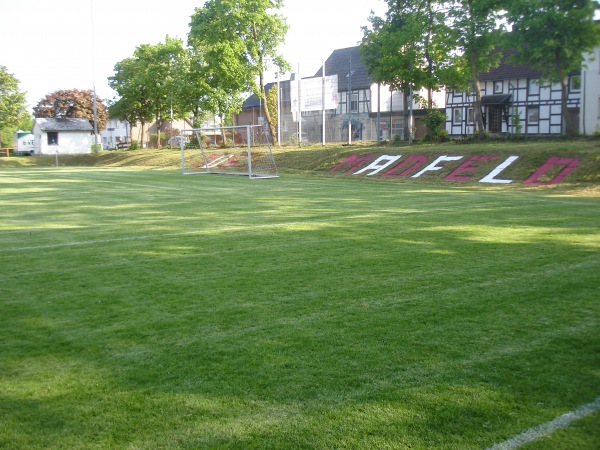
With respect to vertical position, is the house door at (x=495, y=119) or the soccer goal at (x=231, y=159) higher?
the house door at (x=495, y=119)

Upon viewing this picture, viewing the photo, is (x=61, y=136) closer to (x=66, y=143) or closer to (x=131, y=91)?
(x=66, y=143)

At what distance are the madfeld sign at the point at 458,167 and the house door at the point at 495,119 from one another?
17.4m

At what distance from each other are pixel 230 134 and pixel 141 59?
11539 mm

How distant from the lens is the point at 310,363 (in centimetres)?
446

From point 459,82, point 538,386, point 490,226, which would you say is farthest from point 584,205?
point 459,82

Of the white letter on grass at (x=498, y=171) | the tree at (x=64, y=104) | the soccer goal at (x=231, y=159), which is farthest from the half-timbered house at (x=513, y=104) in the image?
the tree at (x=64, y=104)

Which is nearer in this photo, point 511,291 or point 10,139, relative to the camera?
point 511,291

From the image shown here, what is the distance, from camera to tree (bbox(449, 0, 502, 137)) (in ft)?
89.3

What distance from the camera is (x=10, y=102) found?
2208 inches

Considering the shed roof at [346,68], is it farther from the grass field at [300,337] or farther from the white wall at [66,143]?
the grass field at [300,337]

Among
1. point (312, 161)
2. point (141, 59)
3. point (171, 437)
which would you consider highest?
point (141, 59)

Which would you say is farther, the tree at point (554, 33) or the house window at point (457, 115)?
the house window at point (457, 115)

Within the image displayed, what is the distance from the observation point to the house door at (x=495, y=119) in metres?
42.2

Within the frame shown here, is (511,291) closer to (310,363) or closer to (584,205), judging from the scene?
(310,363)
